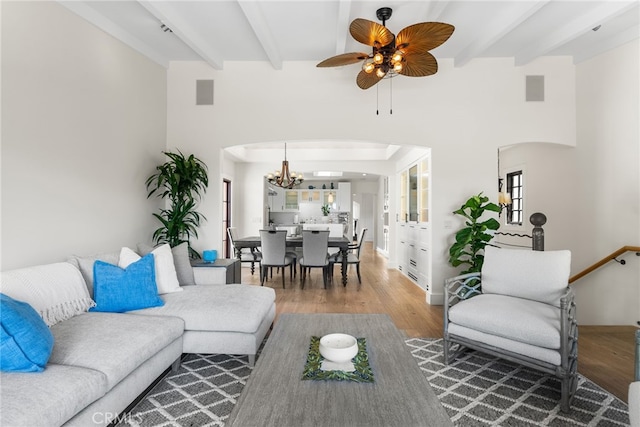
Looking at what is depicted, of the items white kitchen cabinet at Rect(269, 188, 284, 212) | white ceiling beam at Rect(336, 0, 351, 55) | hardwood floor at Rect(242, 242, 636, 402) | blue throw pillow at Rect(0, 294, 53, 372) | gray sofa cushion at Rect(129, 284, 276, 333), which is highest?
white ceiling beam at Rect(336, 0, 351, 55)

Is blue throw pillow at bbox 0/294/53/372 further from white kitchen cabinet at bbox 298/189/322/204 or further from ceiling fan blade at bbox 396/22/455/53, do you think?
white kitchen cabinet at bbox 298/189/322/204

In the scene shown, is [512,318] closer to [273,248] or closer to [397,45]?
[397,45]

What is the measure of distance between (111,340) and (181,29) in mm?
3042

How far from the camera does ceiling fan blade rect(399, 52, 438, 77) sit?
2.88 meters

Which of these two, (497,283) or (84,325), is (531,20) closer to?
(497,283)

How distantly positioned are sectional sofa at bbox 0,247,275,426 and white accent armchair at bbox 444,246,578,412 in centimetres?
165

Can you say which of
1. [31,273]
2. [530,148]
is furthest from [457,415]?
[530,148]

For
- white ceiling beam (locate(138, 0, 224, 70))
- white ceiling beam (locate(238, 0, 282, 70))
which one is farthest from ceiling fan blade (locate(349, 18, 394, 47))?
white ceiling beam (locate(138, 0, 224, 70))

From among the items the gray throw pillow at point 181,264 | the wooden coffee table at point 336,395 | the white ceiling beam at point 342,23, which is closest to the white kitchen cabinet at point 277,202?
the white ceiling beam at point 342,23

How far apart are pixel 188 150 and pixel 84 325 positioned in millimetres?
2927

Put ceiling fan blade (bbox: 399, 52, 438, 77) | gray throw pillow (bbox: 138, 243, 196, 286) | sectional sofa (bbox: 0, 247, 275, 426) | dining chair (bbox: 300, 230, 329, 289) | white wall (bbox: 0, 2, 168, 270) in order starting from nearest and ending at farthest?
sectional sofa (bbox: 0, 247, 275, 426) < white wall (bbox: 0, 2, 168, 270) < ceiling fan blade (bbox: 399, 52, 438, 77) < gray throw pillow (bbox: 138, 243, 196, 286) < dining chair (bbox: 300, 230, 329, 289)

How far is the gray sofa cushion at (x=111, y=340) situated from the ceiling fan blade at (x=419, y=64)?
2.90 metres

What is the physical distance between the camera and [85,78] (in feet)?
10.1

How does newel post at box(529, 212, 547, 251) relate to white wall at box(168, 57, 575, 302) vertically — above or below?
below
